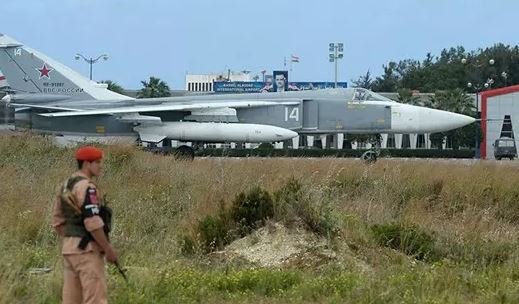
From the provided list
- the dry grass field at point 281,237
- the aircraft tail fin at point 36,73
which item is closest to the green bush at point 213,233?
the dry grass field at point 281,237

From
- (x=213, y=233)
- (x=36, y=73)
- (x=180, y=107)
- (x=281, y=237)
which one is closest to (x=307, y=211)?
(x=281, y=237)

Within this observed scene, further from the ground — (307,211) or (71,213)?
(71,213)

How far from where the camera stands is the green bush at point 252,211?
10852 millimetres

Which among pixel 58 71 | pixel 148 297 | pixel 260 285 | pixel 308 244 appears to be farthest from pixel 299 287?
pixel 58 71

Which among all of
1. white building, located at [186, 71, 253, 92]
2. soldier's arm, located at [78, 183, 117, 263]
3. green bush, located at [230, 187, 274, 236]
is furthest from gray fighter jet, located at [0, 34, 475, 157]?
white building, located at [186, 71, 253, 92]

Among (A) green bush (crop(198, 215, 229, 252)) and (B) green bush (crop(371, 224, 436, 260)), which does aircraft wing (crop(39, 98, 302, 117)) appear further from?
(B) green bush (crop(371, 224, 436, 260))

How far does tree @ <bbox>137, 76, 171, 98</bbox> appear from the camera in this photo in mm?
87125

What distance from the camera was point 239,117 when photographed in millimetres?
32562

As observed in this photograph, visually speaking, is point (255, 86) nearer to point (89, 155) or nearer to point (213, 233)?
point (213, 233)

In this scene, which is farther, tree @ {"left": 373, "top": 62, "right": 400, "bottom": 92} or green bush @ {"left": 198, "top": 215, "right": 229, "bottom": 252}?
tree @ {"left": 373, "top": 62, "right": 400, "bottom": 92}

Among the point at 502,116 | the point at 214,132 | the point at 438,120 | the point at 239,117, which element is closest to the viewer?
the point at 214,132

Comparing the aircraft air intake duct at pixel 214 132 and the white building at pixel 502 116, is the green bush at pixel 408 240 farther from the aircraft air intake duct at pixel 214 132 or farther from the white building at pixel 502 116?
the white building at pixel 502 116

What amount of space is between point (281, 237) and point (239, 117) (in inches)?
889

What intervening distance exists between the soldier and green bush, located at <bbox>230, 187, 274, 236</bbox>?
16.9 feet
